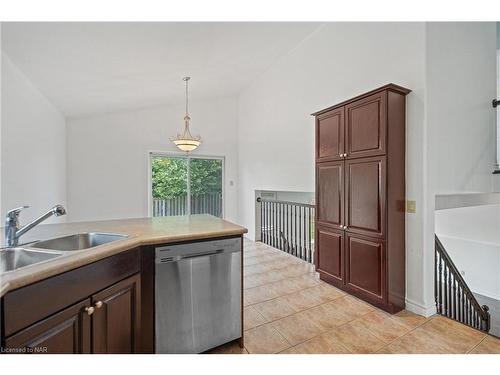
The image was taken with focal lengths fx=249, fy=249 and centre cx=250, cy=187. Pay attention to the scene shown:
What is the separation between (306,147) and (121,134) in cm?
374

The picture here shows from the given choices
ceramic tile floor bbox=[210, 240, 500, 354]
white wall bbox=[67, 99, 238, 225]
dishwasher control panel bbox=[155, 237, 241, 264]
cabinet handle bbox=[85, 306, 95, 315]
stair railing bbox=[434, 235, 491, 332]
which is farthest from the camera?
white wall bbox=[67, 99, 238, 225]

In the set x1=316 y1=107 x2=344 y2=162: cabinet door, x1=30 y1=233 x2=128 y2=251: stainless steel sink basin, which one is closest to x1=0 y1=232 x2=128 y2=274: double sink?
x1=30 y1=233 x2=128 y2=251: stainless steel sink basin

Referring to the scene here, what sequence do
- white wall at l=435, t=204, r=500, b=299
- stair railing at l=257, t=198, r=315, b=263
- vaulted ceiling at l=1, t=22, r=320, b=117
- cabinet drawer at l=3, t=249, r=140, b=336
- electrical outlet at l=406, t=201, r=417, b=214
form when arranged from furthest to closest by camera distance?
stair railing at l=257, t=198, r=315, b=263, white wall at l=435, t=204, r=500, b=299, electrical outlet at l=406, t=201, r=417, b=214, vaulted ceiling at l=1, t=22, r=320, b=117, cabinet drawer at l=3, t=249, r=140, b=336

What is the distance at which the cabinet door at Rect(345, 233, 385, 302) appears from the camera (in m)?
2.38

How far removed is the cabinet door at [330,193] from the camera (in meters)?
2.83

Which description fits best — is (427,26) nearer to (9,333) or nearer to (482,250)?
(9,333)

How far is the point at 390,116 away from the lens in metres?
2.32

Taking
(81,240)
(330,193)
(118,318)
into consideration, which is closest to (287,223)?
(330,193)

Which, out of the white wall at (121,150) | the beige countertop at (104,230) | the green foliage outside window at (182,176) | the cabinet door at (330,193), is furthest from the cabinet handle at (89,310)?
the green foliage outside window at (182,176)

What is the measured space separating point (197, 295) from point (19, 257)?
1017mm

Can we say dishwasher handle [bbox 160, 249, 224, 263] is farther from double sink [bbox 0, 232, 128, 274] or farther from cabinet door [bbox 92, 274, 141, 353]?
double sink [bbox 0, 232, 128, 274]

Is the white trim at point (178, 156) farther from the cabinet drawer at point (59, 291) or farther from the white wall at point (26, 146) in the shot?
the cabinet drawer at point (59, 291)

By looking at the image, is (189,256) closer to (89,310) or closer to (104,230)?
(89,310)

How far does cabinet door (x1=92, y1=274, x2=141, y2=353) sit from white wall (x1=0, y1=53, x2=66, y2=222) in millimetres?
1783
